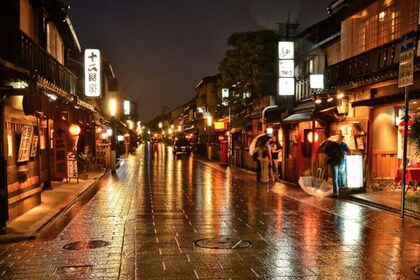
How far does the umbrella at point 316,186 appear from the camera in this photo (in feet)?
58.4

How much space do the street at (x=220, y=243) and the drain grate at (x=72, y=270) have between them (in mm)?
18

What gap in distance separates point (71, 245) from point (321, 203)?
9.43 m

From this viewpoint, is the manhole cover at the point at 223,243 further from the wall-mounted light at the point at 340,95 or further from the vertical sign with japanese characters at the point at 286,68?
the vertical sign with japanese characters at the point at 286,68

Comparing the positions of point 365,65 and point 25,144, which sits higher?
point 365,65

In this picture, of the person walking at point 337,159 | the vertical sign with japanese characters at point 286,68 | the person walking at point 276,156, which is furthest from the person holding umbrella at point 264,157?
the person walking at point 337,159

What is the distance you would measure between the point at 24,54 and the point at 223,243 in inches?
331

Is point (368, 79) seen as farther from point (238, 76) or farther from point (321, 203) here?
point (238, 76)

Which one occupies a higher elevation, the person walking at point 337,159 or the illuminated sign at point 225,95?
the illuminated sign at point 225,95

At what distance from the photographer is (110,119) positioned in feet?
146

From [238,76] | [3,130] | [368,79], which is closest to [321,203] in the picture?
[368,79]

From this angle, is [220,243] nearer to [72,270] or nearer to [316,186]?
[72,270]

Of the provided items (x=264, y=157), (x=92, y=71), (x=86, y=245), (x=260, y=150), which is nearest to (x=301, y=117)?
(x=260, y=150)

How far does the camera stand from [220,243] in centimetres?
985

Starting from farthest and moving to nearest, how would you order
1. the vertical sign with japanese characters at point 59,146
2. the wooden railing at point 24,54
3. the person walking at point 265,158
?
the person walking at point 265,158
the vertical sign with japanese characters at point 59,146
the wooden railing at point 24,54
